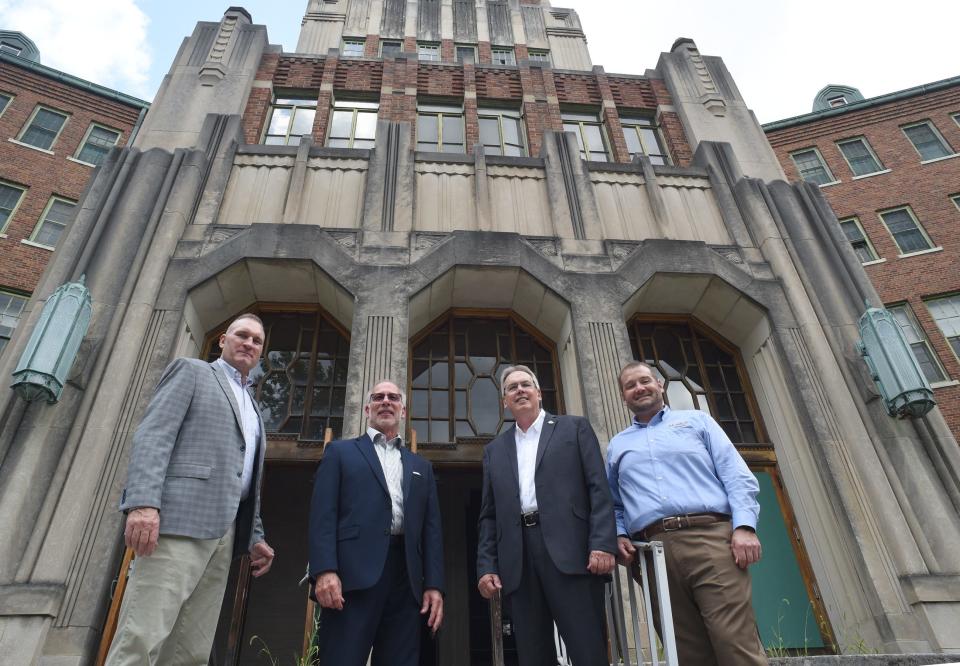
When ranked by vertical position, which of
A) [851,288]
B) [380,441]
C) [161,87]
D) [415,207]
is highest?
[161,87]

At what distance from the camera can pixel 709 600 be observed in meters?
3.31

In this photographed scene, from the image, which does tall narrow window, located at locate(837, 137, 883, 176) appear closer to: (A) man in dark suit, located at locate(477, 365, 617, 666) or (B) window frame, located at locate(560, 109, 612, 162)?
(B) window frame, located at locate(560, 109, 612, 162)

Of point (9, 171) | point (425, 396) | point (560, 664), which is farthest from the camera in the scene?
point (9, 171)

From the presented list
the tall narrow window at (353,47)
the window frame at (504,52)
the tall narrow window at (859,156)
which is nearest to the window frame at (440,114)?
the tall narrow window at (353,47)

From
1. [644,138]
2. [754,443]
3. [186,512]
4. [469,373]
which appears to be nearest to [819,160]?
[644,138]

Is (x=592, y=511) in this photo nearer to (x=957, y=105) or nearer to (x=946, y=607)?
(x=946, y=607)

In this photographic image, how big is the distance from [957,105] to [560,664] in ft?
83.9

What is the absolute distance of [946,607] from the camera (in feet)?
21.4

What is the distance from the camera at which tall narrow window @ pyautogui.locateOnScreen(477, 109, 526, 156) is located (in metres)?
12.2

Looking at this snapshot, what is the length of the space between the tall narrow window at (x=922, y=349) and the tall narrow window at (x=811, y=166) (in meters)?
5.92

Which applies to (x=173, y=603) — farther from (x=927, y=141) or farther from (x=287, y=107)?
(x=927, y=141)

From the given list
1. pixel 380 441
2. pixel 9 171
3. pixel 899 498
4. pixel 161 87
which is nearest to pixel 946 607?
pixel 899 498

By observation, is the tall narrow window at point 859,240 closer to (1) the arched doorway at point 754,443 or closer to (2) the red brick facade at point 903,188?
(2) the red brick facade at point 903,188

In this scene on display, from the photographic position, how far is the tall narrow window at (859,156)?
20250 mm
